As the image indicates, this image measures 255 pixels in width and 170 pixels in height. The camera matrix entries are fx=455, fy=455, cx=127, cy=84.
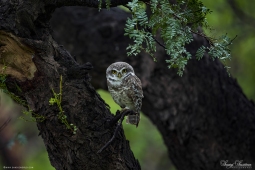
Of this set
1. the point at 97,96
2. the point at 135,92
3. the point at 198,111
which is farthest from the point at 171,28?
the point at 198,111

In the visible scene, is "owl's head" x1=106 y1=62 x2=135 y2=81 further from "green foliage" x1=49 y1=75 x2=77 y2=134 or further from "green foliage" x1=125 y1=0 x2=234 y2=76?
"green foliage" x1=125 y1=0 x2=234 y2=76

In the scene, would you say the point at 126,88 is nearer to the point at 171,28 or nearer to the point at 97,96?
the point at 97,96

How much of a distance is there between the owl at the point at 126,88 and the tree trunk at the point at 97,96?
43 cm

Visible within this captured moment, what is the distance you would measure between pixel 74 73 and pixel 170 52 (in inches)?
32.1

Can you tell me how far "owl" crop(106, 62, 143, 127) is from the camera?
12.1 feet

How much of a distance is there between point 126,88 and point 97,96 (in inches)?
18.4

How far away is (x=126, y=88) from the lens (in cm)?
372

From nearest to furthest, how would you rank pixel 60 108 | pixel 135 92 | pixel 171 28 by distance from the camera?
pixel 171 28, pixel 60 108, pixel 135 92

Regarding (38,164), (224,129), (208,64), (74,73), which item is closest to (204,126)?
(224,129)

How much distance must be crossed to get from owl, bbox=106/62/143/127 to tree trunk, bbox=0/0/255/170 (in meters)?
0.43

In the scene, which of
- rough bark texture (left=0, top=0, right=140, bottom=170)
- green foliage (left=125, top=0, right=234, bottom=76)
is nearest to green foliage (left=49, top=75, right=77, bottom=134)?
rough bark texture (left=0, top=0, right=140, bottom=170)

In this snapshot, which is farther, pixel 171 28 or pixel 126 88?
pixel 126 88

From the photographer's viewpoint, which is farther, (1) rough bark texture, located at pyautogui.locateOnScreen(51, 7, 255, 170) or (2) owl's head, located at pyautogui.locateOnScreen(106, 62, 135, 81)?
(1) rough bark texture, located at pyautogui.locateOnScreen(51, 7, 255, 170)

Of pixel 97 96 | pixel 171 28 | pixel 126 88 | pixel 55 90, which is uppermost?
pixel 171 28
